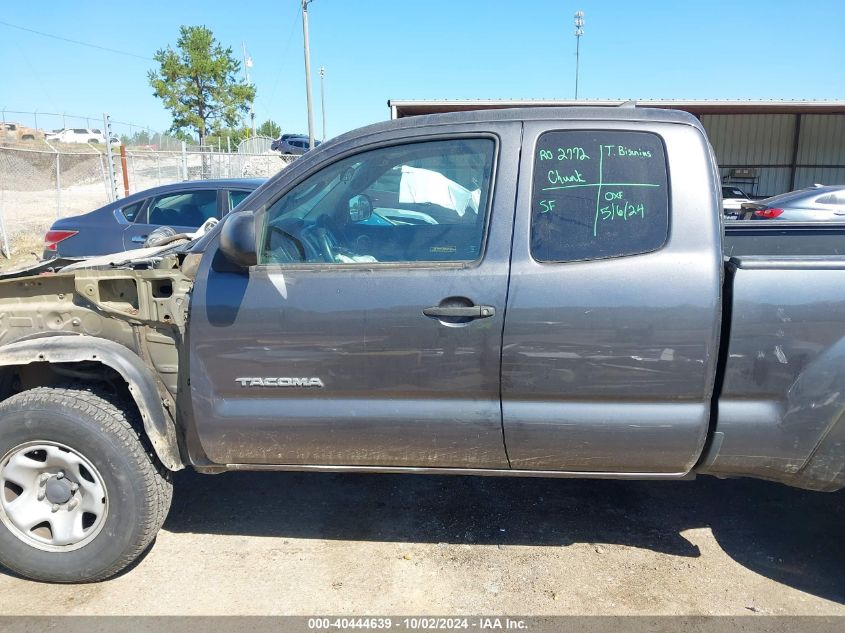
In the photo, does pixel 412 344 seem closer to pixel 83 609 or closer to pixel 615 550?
pixel 615 550

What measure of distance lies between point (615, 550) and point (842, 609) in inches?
36.9

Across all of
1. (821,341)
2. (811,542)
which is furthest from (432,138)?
(811,542)

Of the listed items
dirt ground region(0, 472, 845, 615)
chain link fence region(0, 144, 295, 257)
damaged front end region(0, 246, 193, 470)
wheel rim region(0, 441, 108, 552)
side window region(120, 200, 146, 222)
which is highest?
chain link fence region(0, 144, 295, 257)

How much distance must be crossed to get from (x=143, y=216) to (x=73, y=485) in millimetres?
5188

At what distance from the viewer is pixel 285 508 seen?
359 cm

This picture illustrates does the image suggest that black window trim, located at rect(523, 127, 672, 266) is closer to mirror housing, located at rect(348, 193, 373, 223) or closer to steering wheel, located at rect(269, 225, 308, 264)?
mirror housing, located at rect(348, 193, 373, 223)

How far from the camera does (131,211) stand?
7441 millimetres

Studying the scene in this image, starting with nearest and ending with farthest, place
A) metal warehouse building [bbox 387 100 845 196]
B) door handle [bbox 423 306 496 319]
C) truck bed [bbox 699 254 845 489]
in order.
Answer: truck bed [bbox 699 254 845 489]
door handle [bbox 423 306 496 319]
metal warehouse building [bbox 387 100 845 196]

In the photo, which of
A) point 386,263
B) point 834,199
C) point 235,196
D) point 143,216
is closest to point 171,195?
point 143,216

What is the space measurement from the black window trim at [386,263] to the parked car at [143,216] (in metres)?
4.49

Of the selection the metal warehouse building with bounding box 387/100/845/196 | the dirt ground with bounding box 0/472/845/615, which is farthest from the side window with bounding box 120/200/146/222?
the metal warehouse building with bounding box 387/100/845/196

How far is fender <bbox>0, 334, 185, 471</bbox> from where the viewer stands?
107 inches

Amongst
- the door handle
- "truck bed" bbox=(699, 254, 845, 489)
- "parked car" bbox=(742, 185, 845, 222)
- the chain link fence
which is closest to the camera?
"truck bed" bbox=(699, 254, 845, 489)

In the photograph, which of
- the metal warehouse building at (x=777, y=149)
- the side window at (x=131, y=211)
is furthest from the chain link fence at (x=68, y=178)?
the metal warehouse building at (x=777, y=149)
